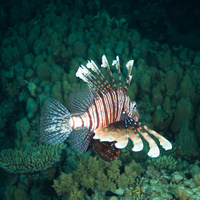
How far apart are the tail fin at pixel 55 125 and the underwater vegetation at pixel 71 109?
0.21m

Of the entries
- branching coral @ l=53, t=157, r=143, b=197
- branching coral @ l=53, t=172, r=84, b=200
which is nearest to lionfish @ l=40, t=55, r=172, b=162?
branching coral @ l=53, t=157, r=143, b=197

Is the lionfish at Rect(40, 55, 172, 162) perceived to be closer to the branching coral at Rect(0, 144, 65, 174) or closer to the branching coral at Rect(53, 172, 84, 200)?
the branching coral at Rect(53, 172, 84, 200)

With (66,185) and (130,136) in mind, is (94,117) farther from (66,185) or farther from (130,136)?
(66,185)

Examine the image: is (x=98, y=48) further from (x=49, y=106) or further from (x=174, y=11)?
(x=174, y=11)

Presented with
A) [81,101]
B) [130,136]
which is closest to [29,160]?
[81,101]

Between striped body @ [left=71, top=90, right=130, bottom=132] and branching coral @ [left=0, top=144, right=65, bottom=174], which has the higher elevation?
striped body @ [left=71, top=90, right=130, bottom=132]

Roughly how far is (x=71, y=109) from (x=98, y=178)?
3.31ft

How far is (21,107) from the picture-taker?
468 centimetres

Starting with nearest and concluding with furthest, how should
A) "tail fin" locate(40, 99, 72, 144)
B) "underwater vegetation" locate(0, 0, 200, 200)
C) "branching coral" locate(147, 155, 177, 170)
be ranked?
"tail fin" locate(40, 99, 72, 144) → "underwater vegetation" locate(0, 0, 200, 200) → "branching coral" locate(147, 155, 177, 170)

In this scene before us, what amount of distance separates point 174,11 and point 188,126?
720 centimetres

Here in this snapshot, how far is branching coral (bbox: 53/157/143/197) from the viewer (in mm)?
2400

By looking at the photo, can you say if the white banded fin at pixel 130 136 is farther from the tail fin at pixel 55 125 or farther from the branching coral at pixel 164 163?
the branching coral at pixel 164 163

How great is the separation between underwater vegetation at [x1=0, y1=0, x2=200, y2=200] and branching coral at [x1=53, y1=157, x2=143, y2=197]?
0.01 meters

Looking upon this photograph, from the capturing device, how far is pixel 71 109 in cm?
224
